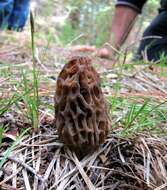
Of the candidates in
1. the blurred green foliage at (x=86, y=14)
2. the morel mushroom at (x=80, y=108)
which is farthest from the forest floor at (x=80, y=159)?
the blurred green foliage at (x=86, y=14)

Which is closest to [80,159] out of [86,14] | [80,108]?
[80,108]

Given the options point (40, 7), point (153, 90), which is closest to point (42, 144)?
point (153, 90)

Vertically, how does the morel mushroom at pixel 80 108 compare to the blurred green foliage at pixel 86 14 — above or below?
above

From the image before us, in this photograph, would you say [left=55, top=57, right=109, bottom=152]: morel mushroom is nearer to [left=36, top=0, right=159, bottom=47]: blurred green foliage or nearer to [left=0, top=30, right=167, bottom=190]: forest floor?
[left=0, top=30, right=167, bottom=190]: forest floor

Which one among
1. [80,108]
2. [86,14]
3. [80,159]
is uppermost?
[80,108]

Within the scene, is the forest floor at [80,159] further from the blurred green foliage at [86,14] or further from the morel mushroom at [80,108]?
the blurred green foliage at [86,14]

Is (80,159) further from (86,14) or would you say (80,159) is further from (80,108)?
(86,14)

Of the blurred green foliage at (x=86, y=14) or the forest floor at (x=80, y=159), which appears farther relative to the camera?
the blurred green foliage at (x=86, y=14)

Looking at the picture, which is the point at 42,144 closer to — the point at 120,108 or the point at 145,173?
the point at 145,173

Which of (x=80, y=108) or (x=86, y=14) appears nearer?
(x=80, y=108)

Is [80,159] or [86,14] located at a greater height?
[80,159]
